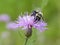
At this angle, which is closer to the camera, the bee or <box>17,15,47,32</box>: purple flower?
<box>17,15,47,32</box>: purple flower

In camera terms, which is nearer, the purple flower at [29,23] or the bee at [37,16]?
the purple flower at [29,23]

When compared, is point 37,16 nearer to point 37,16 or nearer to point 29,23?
point 37,16

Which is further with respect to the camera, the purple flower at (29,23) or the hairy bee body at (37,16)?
the hairy bee body at (37,16)

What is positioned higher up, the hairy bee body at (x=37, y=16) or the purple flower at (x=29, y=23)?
the hairy bee body at (x=37, y=16)

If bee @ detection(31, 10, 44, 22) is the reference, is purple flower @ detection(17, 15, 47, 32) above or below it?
below

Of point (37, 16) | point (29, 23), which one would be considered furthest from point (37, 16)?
point (29, 23)

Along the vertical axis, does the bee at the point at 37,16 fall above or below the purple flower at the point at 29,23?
above

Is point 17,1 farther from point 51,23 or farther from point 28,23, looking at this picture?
point 28,23

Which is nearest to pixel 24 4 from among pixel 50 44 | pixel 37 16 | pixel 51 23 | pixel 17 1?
pixel 17 1
